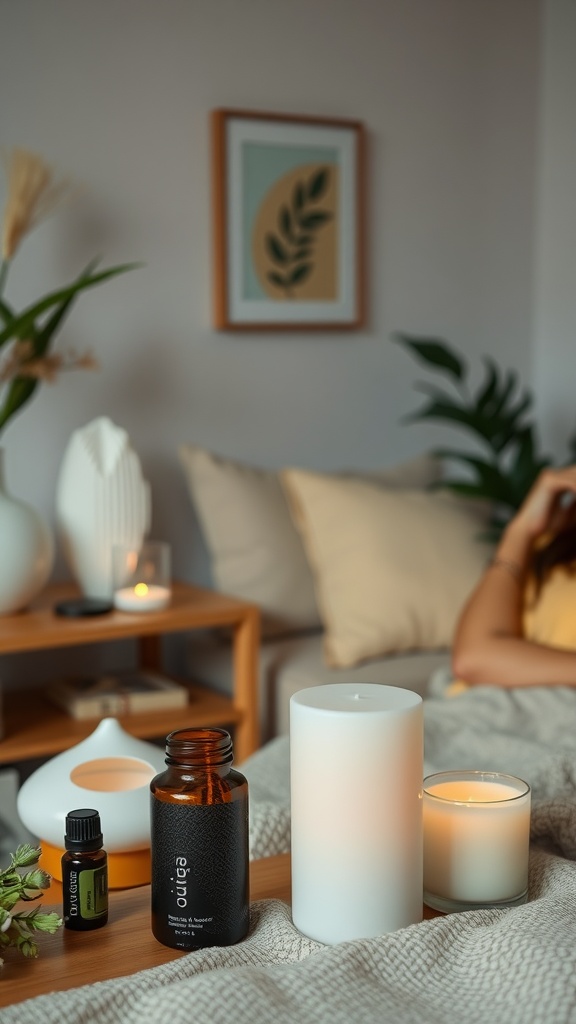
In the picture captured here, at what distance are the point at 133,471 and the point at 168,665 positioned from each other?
67 centimetres

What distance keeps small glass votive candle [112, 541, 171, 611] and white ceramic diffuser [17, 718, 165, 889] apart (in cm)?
112

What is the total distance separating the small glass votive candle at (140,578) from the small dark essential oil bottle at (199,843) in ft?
4.78

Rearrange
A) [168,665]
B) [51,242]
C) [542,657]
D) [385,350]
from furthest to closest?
[385,350] < [168,665] < [51,242] < [542,657]

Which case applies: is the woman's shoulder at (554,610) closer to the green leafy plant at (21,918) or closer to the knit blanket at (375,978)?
the knit blanket at (375,978)

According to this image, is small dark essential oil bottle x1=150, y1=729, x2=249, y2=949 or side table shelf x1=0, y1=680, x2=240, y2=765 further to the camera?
side table shelf x1=0, y1=680, x2=240, y2=765

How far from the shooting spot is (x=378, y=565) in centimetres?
265

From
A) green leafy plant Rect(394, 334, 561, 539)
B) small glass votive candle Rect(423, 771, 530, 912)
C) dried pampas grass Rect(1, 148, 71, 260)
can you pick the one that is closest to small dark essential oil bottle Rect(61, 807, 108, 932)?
small glass votive candle Rect(423, 771, 530, 912)

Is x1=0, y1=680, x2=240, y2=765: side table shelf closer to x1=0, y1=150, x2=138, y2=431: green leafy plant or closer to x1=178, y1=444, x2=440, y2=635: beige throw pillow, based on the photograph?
x1=178, y1=444, x2=440, y2=635: beige throw pillow

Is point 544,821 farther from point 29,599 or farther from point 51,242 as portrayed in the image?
point 51,242

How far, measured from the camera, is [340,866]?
952mm

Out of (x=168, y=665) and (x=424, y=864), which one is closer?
(x=424, y=864)

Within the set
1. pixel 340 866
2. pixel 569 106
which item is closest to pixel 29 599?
pixel 340 866

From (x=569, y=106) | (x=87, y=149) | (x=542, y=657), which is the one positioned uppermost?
(x=569, y=106)

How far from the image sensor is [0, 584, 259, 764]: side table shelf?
2252mm
